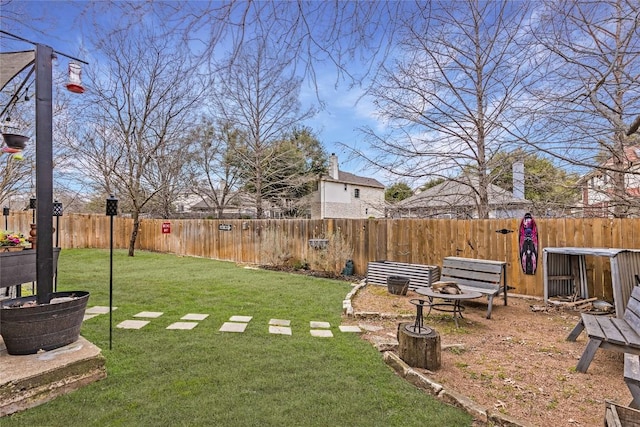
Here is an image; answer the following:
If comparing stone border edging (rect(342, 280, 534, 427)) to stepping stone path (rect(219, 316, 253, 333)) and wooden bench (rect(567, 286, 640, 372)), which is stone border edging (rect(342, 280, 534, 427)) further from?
stepping stone path (rect(219, 316, 253, 333))

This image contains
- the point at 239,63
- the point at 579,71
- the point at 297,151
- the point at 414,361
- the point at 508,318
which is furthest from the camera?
the point at 297,151

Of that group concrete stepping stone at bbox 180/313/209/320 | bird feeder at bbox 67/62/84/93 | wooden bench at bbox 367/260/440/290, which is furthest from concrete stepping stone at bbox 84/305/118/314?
wooden bench at bbox 367/260/440/290

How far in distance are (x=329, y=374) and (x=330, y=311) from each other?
2264 mm

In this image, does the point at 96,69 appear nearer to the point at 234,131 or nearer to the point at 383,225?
the point at 234,131

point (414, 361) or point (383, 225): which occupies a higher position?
point (383, 225)

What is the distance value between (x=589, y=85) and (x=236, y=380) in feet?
17.7

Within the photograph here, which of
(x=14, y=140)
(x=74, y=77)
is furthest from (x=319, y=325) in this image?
(x=14, y=140)

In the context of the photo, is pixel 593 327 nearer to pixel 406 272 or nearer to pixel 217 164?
pixel 406 272

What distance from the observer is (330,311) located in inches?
205

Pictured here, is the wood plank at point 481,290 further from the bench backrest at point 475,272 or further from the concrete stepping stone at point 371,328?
the concrete stepping stone at point 371,328

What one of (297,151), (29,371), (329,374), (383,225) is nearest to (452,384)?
(329,374)

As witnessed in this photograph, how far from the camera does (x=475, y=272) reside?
18.8 ft

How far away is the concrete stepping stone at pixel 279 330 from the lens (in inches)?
159

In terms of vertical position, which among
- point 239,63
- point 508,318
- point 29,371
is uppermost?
point 239,63
